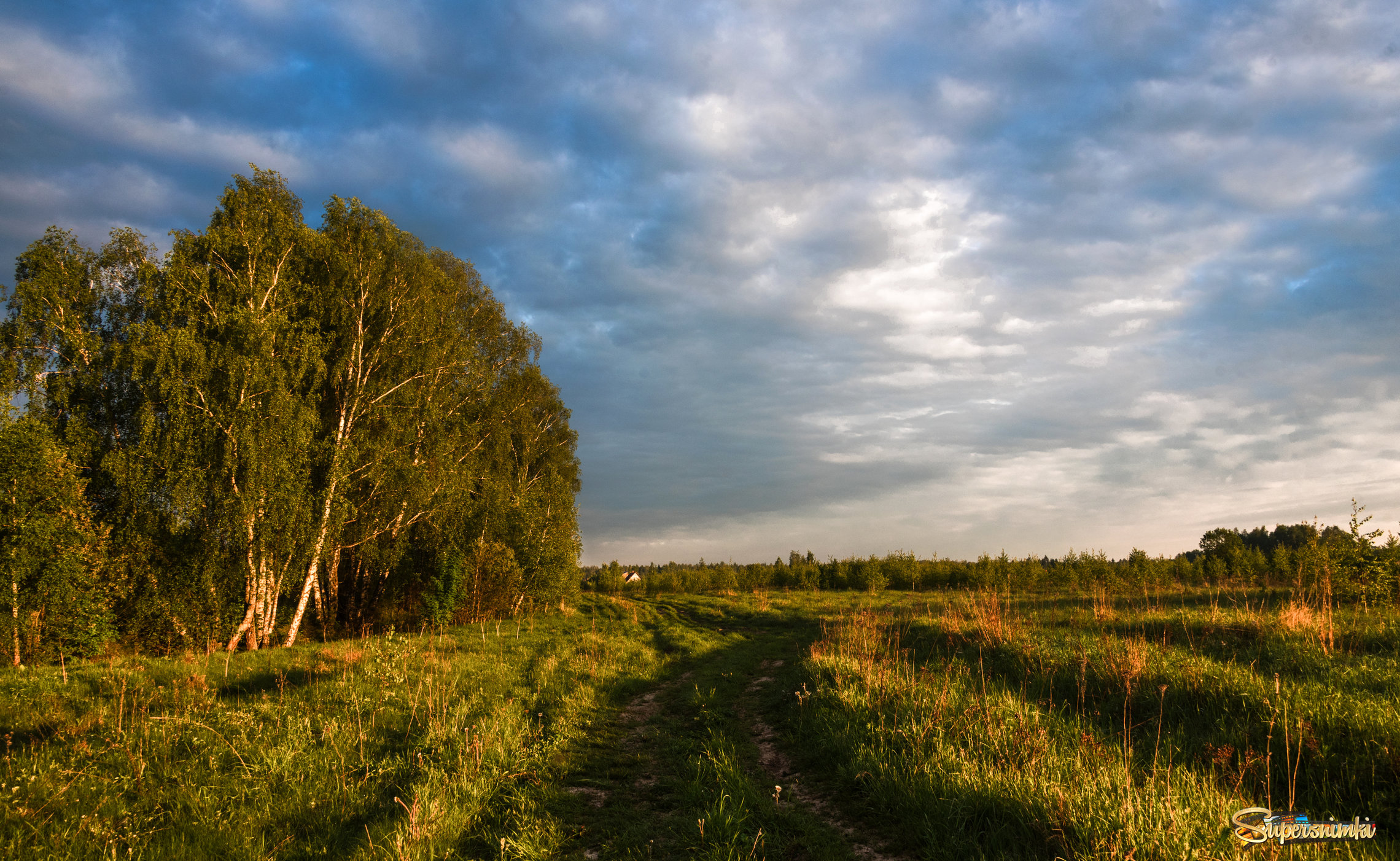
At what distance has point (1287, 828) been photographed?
4242mm

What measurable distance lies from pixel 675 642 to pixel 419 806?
46.0 feet

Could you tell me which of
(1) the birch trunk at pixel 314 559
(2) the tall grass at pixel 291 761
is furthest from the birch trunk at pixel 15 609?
(1) the birch trunk at pixel 314 559

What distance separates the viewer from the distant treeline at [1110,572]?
610 inches

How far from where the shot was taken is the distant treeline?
15500 mm

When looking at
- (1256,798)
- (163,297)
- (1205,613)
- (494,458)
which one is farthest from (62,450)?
(1205,613)

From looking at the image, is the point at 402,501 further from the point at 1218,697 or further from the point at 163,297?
the point at 1218,697

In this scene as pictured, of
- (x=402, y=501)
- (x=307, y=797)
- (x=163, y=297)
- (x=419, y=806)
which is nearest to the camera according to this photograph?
(x=419, y=806)

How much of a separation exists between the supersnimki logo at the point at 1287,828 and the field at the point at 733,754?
0.37 feet

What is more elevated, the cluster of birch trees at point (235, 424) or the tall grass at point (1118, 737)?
the cluster of birch trees at point (235, 424)

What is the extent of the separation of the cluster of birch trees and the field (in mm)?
4972

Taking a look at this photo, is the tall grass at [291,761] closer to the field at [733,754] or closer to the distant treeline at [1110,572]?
the field at [733,754]

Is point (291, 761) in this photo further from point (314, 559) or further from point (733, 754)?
point (314, 559)

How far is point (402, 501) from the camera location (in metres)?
A: 22.1

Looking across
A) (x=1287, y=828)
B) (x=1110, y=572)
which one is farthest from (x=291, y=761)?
(x=1110, y=572)
